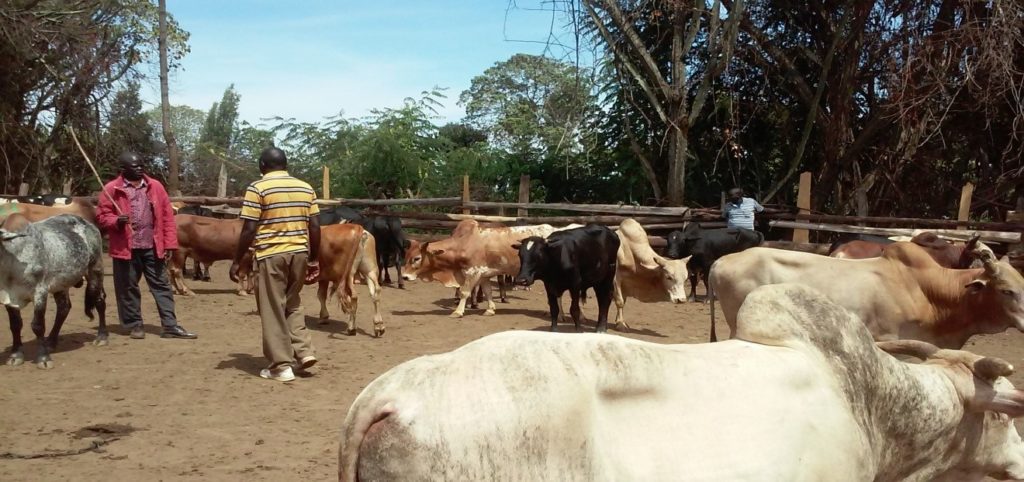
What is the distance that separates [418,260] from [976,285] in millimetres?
7490

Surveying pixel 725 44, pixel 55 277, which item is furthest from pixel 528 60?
pixel 55 277

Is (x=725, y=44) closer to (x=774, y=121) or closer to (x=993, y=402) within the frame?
(x=774, y=121)

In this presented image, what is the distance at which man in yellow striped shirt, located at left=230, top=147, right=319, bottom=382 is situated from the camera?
22.2 feet

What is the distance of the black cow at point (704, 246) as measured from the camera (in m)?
13.7

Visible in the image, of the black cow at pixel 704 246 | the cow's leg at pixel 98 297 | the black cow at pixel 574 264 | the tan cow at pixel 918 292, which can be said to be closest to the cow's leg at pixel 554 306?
the black cow at pixel 574 264

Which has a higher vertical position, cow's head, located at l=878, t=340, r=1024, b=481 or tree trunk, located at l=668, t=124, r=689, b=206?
tree trunk, located at l=668, t=124, r=689, b=206

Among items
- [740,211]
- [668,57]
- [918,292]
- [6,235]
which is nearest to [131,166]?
[6,235]

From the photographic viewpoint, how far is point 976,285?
Answer: 591 centimetres

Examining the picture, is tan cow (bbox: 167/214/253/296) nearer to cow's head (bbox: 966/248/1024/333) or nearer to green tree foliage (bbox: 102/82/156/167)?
cow's head (bbox: 966/248/1024/333)

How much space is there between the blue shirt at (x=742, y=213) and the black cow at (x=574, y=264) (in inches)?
183

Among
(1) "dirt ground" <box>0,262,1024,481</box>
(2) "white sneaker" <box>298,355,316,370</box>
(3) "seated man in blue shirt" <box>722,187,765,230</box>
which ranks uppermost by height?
(3) "seated man in blue shirt" <box>722,187,765,230</box>

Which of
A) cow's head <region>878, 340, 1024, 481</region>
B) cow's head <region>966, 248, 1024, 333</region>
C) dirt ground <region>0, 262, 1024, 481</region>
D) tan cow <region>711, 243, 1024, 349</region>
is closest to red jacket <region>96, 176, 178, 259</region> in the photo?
dirt ground <region>0, 262, 1024, 481</region>

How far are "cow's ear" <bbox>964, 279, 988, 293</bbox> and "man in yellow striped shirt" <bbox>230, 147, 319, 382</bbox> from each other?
16.3ft

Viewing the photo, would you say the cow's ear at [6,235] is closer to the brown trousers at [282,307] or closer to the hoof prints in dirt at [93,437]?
the brown trousers at [282,307]
